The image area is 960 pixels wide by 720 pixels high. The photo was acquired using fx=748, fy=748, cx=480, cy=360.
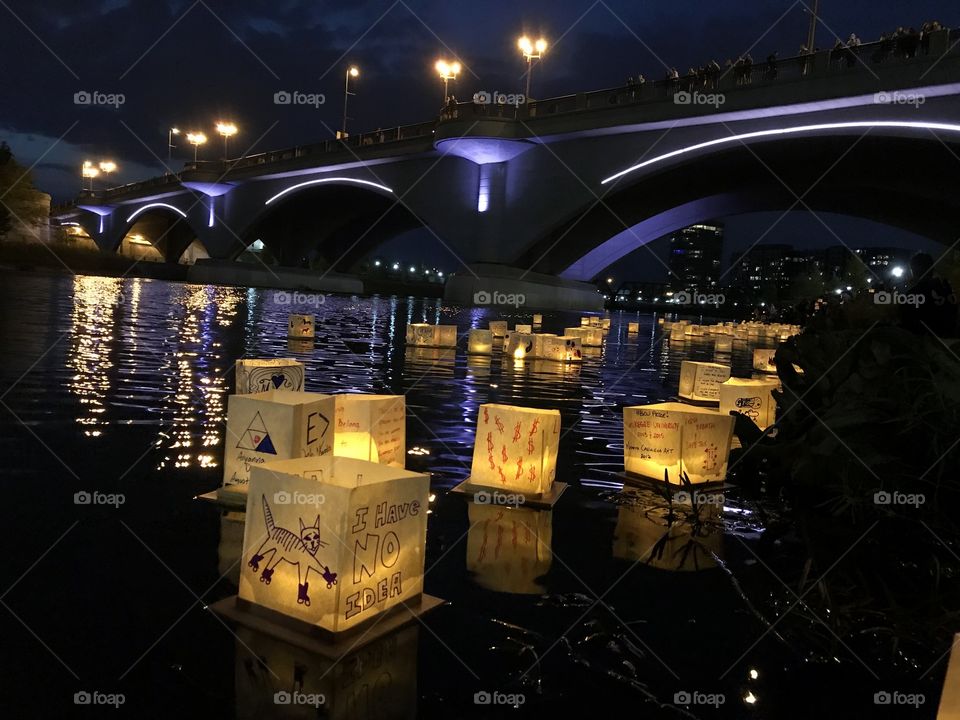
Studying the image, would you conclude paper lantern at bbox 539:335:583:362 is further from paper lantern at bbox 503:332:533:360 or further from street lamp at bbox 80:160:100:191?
street lamp at bbox 80:160:100:191

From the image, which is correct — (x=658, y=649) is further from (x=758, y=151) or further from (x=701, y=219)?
(x=701, y=219)

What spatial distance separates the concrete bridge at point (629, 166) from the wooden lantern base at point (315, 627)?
35.4 meters

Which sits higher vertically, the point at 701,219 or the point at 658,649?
the point at 701,219

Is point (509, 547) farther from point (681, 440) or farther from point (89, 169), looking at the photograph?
point (89, 169)

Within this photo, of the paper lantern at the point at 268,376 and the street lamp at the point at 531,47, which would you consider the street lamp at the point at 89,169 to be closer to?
the street lamp at the point at 531,47

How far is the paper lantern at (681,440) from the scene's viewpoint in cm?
697

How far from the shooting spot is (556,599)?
4.34 m

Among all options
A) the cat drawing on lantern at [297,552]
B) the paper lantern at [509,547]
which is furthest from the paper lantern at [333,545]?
the paper lantern at [509,547]

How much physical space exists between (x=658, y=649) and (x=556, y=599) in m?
0.70

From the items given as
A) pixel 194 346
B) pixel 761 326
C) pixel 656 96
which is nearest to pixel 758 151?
pixel 656 96

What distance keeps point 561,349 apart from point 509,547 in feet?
46.3

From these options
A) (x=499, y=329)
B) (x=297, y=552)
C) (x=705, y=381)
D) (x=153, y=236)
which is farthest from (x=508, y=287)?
(x=153, y=236)

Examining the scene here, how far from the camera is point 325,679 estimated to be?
3311 millimetres

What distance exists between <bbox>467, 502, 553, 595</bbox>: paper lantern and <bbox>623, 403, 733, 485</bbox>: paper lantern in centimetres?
156
